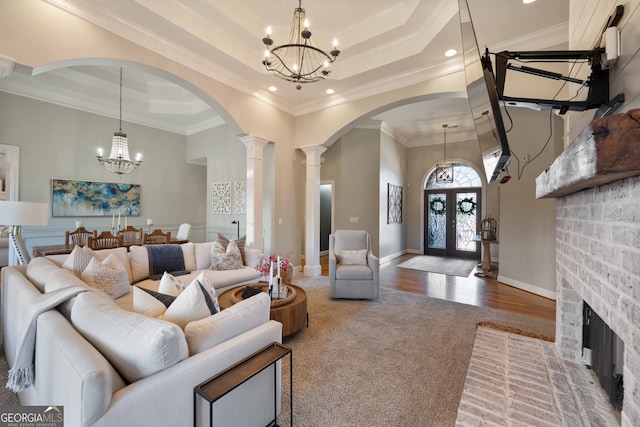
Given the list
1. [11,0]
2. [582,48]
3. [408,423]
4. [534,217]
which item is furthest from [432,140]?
[11,0]

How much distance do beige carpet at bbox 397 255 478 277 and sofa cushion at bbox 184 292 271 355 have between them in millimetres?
5017

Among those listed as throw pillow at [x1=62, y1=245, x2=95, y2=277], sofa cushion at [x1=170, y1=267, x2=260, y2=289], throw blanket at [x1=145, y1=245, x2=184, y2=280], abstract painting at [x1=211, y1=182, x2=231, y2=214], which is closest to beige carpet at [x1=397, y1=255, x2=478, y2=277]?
Result: sofa cushion at [x1=170, y1=267, x2=260, y2=289]

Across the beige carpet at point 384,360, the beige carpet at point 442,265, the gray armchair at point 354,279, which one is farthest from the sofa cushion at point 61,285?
the beige carpet at point 442,265

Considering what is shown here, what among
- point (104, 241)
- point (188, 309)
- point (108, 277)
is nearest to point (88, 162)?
point (104, 241)

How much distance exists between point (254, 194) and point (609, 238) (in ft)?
14.2

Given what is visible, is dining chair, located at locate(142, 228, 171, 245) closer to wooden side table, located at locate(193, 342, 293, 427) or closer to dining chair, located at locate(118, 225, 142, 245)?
dining chair, located at locate(118, 225, 142, 245)

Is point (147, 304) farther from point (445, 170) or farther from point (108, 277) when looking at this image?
point (445, 170)

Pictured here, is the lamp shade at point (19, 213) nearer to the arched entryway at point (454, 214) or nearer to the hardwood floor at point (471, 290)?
the hardwood floor at point (471, 290)

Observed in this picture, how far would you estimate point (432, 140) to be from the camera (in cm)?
779

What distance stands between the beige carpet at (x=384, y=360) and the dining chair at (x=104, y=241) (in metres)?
3.25

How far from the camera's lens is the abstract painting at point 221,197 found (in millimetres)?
6648

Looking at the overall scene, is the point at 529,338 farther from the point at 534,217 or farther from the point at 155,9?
the point at 155,9

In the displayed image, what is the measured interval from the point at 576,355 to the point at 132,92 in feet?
25.8

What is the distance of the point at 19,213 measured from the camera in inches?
97.0
